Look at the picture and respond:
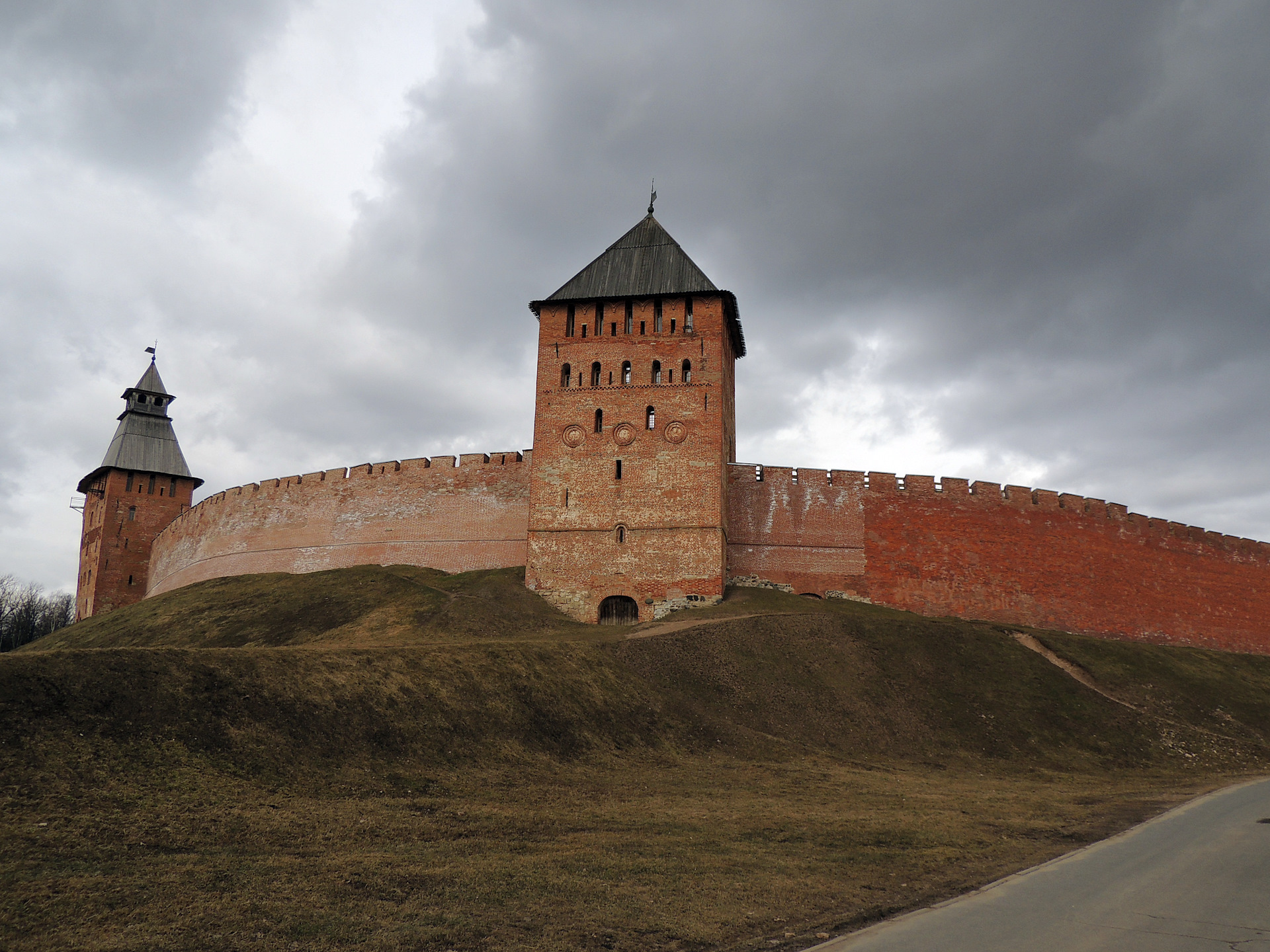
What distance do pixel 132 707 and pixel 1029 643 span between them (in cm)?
2438

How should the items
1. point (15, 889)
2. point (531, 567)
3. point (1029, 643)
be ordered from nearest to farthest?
point (15, 889) < point (1029, 643) < point (531, 567)

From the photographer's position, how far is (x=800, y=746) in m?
19.0

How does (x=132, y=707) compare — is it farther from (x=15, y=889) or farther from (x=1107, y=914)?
(x=1107, y=914)

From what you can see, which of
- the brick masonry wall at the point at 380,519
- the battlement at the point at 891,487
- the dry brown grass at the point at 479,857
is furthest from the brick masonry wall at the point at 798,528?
the dry brown grass at the point at 479,857

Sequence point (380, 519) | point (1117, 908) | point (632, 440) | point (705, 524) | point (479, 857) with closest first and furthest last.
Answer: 1. point (1117, 908)
2. point (479, 857)
3. point (705, 524)
4. point (632, 440)
5. point (380, 519)

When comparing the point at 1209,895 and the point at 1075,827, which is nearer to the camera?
the point at 1209,895

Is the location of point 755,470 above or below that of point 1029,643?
above

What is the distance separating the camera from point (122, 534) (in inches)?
1885

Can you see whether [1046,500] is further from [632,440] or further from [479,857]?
[479,857]

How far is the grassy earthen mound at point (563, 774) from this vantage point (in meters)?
7.81

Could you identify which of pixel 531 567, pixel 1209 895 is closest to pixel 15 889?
pixel 1209 895

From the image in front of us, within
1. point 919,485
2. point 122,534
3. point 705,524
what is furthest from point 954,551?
point 122,534

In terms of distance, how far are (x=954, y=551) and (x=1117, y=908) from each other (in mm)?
25357

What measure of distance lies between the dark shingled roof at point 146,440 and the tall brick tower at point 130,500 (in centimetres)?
4
